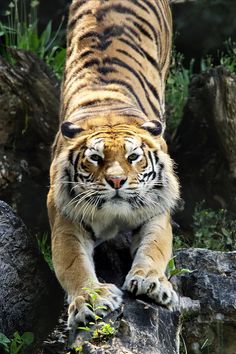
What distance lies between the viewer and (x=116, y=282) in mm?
4707

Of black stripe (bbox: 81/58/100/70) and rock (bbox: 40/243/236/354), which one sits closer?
rock (bbox: 40/243/236/354)

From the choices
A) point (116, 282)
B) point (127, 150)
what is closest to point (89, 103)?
point (127, 150)

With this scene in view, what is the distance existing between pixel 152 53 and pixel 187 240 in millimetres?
1524

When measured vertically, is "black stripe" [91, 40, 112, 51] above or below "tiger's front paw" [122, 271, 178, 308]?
above

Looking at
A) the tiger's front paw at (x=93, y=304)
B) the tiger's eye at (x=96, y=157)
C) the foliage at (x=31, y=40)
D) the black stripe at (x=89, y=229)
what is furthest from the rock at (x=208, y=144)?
the tiger's front paw at (x=93, y=304)

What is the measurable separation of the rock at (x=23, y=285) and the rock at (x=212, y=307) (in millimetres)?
809

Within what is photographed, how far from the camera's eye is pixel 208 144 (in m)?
7.28

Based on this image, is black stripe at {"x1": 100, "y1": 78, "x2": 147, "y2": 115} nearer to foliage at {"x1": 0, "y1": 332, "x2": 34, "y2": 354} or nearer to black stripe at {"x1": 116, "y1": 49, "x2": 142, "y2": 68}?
black stripe at {"x1": 116, "y1": 49, "x2": 142, "y2": 68}

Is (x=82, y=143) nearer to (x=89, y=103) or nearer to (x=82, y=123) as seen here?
(x=82, y=123)

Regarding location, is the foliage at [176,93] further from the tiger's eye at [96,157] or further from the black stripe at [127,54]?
the tiger's eye at [96,157]

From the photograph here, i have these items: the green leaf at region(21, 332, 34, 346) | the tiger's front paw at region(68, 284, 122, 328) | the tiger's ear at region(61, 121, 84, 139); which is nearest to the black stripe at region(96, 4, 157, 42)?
the tiger's ear at region(61, 121, 84, 139)

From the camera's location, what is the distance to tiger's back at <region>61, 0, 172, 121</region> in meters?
5.66

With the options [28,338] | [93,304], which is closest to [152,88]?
[28,338]

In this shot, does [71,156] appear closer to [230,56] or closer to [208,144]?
[208,144]
